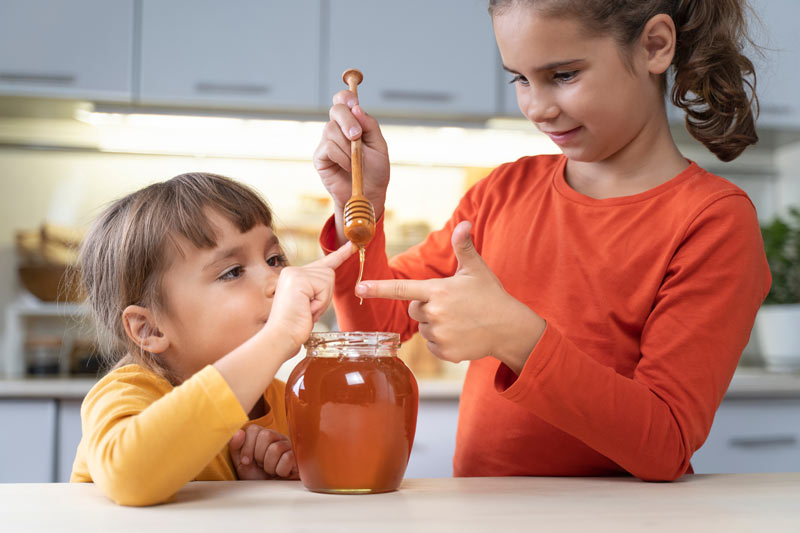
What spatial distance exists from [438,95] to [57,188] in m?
1.30

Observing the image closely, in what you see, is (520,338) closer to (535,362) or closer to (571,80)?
(535,362)

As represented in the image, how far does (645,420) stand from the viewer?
2.62 ft

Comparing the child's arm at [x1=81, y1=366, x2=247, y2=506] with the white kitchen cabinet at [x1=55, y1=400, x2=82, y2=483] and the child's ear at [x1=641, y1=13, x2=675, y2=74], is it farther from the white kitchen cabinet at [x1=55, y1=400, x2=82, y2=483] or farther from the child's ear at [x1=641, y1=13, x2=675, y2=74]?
the white kitchen cabinet at [x1=55, y1=400, x2=82, y2=483]

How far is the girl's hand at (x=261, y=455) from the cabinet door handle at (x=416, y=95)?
1.67 metres

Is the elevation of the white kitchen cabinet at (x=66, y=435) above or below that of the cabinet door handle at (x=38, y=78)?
below

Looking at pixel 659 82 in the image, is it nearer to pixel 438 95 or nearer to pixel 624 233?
pixel 624 233

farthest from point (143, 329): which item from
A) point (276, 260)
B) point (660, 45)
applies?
point (660, 45)

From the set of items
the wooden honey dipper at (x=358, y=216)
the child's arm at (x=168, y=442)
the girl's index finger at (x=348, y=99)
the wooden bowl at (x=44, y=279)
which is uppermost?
the girl's index finger at (x=348, y=99)

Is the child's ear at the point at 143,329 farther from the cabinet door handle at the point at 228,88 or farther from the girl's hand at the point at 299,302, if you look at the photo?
the cabinet door handle at the point at 228,88

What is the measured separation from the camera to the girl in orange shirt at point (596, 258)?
77 cm

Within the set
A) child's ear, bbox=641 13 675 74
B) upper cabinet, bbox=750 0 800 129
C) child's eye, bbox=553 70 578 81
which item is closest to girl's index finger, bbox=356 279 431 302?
child's eye, bbox=553 70 578 81

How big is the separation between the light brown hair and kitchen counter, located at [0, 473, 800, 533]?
291 mm

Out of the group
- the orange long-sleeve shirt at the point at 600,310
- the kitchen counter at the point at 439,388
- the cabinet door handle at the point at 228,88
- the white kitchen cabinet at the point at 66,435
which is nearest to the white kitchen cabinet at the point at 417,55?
the cabinet door handle at the point at 228,88

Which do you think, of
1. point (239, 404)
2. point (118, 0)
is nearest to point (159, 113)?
point (118, 0)
